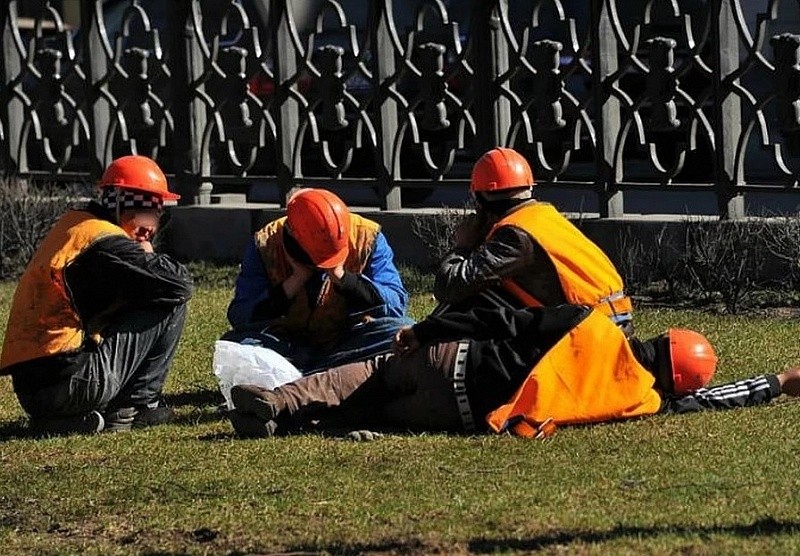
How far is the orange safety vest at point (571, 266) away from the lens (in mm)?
7305

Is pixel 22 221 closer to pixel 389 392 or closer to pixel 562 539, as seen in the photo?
pixel 389 392

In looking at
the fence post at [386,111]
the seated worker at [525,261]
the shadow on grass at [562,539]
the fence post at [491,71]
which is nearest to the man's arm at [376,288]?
the seated worker at [525,261]

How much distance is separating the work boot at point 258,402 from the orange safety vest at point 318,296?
736mm

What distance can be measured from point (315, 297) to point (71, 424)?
46.1 inches

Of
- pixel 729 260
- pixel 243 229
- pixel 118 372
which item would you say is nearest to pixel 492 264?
pixel 118 372

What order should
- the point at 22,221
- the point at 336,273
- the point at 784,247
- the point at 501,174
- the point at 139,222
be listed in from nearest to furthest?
the point at 501,174 → the point at 336,273 → the point at 139,222 → the point at 784,247 → the point at 22,221

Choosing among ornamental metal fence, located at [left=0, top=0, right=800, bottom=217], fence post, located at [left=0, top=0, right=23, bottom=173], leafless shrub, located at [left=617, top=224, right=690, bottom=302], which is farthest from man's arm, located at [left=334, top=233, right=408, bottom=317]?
fence post, located at [left=0, top=0, right=23, bottom=173]

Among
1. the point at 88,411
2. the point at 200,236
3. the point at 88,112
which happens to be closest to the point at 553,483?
the point at 88,411

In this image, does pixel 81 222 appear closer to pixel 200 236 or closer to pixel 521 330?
pixel 521 330

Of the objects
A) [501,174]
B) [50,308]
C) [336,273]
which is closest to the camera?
[501,174]

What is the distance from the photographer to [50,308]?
7605 millimetres

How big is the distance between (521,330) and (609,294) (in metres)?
0.47

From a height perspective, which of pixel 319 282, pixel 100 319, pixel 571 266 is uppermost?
pixel 571 266

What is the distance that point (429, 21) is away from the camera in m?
13.7
